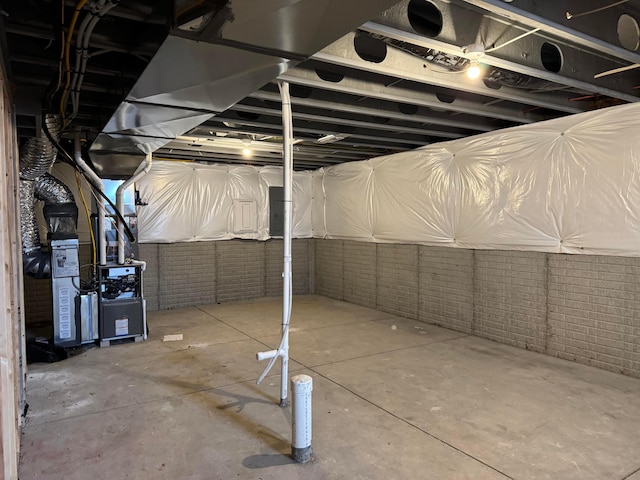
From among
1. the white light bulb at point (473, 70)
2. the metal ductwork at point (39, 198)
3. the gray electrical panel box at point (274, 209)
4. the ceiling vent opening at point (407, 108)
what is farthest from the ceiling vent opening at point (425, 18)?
the gray electrical panel box at point (274, 209)

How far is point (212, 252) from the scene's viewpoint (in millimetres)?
6543

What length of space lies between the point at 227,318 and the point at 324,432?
3277 mm

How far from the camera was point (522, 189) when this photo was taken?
13.6 feet

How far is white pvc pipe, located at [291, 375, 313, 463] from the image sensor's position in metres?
2.24

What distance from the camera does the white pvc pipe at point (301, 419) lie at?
2.24 m

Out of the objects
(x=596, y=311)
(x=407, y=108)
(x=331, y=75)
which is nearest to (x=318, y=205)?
(x=407, y=108)

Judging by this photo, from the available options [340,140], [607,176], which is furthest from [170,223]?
[607,176]

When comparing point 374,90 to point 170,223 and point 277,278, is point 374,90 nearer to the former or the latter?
point 170,223

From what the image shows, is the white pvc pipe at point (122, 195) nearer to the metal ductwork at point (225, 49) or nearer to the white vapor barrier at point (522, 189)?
the metal ductwork at point (225, 49)

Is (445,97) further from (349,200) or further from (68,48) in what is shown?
(349,200)

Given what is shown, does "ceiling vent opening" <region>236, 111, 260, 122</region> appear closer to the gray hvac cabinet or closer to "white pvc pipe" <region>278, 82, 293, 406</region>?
"white pvc pipe" <region>278, 82, 293, 406</region>

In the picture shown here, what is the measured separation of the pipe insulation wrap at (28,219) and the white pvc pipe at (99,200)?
19.3 inches

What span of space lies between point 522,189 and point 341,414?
9.34ft

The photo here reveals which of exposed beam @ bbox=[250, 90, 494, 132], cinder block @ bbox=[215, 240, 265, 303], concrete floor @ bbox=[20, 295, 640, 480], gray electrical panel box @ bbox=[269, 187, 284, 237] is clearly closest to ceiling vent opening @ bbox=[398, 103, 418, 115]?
exposed beam @ bbox=[250, 90, 494, 132]
